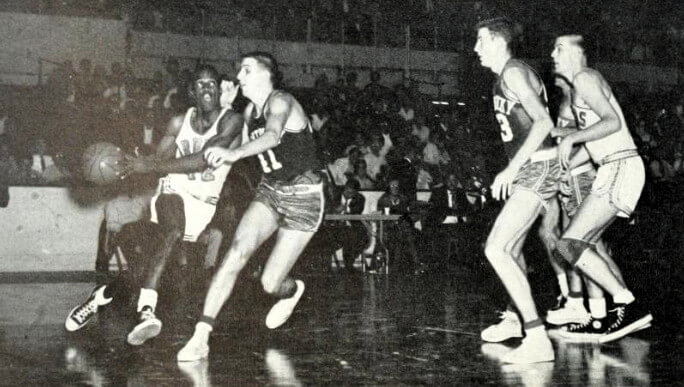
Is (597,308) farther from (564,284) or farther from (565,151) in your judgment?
(565,151)

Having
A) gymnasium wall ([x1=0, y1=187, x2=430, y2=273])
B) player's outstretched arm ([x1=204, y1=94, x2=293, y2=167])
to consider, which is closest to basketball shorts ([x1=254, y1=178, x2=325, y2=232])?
player's outstretched arm ([x1=204, y1=94, x2=293, y2=167])


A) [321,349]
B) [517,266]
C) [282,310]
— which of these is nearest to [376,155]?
[282,310]

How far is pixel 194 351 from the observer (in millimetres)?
5480

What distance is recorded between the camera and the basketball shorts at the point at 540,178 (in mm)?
5859

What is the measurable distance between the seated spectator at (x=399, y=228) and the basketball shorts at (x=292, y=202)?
6865 millimetres

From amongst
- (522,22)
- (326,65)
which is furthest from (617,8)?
(326,65)

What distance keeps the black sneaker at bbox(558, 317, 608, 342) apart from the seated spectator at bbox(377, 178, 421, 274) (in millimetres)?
6170

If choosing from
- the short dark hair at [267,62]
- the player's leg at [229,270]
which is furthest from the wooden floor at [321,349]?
the short dark hair at [267,62]

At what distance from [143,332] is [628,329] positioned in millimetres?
3383

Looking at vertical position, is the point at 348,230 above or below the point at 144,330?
above

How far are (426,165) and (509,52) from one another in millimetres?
8861

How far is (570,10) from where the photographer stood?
20000 millimetres

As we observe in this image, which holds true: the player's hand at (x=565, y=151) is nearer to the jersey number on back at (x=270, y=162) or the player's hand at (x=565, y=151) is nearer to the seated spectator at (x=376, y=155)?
the jersey number on back at (x=270, y=162)

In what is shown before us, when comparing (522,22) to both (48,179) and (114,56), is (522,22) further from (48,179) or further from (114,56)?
(48,179)
